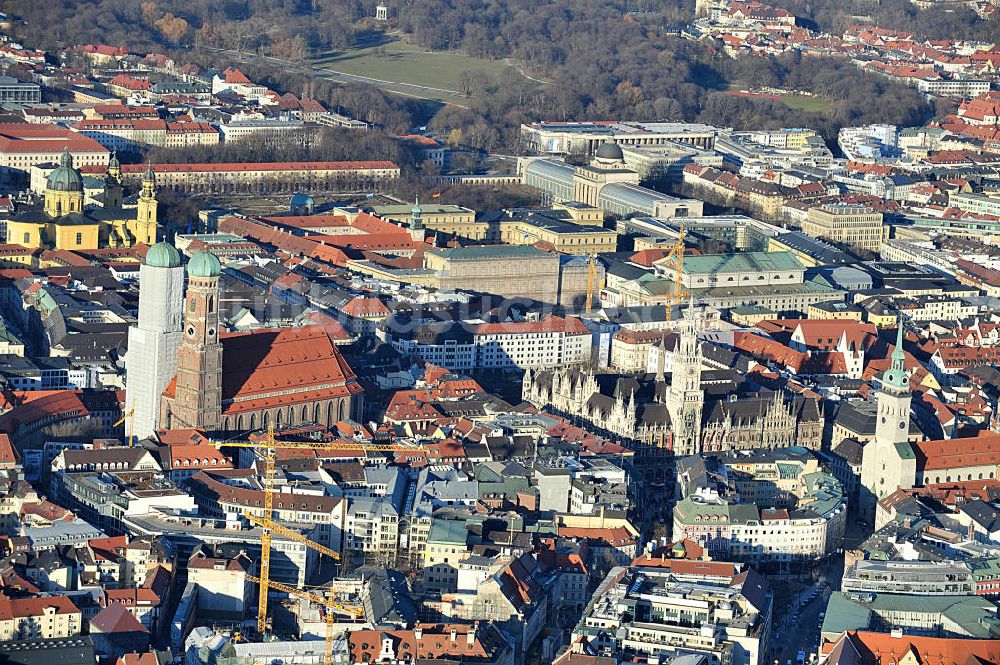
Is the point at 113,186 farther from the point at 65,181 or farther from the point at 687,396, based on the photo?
the point at 687,396

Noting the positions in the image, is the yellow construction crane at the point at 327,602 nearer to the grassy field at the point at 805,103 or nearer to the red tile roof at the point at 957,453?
the red tile roof at the point at 957,453

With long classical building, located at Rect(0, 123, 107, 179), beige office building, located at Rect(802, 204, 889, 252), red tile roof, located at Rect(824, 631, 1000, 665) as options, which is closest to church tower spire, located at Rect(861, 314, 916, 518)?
red tile roof, located at Rect(824, 631, 1000, 665)

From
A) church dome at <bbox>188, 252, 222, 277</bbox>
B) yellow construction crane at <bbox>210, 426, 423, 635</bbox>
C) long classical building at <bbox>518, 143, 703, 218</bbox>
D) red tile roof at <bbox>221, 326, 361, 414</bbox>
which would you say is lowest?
long classical building at <bbox>518, 143, 703, 218</bbox>

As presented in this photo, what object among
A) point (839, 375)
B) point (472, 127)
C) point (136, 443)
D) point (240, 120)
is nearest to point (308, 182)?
point (240, 120)

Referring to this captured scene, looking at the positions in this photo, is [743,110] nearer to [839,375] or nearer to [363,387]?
[839,375]

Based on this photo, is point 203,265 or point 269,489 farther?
point 203,265

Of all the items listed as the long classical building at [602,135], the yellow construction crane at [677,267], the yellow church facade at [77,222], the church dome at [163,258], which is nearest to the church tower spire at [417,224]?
the yellow construction crane at [677,267]

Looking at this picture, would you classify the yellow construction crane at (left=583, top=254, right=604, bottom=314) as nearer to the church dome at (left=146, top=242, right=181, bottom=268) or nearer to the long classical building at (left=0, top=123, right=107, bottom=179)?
the long classical building at (left=0, top=123, right=107, bottom=179)

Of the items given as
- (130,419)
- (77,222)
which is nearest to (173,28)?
(77,222)
